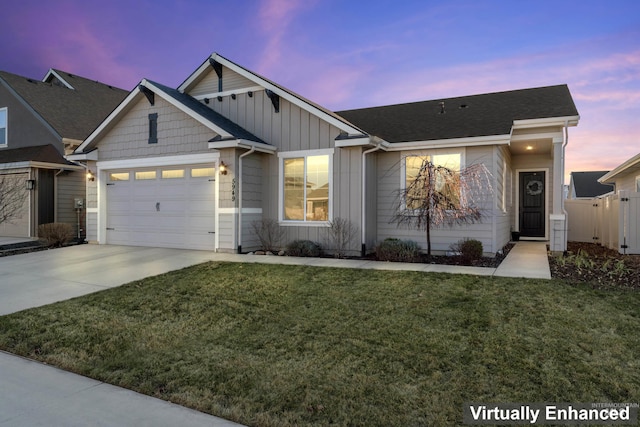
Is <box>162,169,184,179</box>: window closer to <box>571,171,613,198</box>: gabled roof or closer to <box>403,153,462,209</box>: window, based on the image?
<box>403,153,462,209</box>: window

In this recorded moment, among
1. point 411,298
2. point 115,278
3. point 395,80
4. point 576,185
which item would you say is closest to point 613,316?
point 411,298

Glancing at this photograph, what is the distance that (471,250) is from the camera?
9062mm

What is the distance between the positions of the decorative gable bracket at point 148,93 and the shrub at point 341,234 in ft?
20.5

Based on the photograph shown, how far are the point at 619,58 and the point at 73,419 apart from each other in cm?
1666

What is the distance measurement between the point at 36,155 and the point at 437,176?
14.6 metres

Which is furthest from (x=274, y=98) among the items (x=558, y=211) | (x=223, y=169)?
Answer: (x=558, y=211)

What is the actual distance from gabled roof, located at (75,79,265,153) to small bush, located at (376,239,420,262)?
428cm

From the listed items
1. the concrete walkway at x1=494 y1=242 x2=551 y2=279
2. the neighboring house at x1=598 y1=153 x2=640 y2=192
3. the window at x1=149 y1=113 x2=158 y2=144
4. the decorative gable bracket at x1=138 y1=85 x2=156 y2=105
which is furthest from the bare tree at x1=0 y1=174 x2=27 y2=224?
the neighboring house at x1=598 y1=153 x2=640 y2=192

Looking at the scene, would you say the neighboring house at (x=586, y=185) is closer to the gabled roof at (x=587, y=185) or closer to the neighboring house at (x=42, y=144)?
the gabled roof at (x=587, y=185)

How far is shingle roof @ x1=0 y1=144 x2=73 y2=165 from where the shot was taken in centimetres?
1519

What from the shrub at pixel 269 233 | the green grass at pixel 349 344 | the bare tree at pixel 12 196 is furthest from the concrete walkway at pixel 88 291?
the bare tree at pixel 12 196

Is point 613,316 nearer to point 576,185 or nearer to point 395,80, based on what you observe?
point 395,80

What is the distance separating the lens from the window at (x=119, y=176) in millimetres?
12562

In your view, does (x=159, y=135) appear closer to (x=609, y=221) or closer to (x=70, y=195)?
(x=70, y=195)
